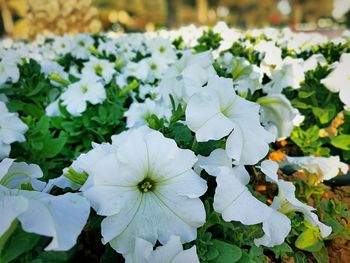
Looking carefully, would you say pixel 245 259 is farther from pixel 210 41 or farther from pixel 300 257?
pixel 210 41

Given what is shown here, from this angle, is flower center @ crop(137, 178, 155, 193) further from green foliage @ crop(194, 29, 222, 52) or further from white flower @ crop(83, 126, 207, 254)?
green foliage @ crop(194, 29, 222, 52)

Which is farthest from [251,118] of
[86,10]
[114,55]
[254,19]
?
[254,19]

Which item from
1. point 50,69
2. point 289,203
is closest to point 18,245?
point 289,203

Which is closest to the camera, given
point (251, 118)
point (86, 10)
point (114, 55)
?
point (251, 118)

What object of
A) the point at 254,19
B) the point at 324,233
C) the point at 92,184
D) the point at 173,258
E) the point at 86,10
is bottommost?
the point at 254,19

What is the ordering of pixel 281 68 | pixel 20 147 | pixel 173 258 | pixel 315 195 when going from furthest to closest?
pixel 281 68 < pixel 20 147 < pixel 315 195 < pixel 173 258

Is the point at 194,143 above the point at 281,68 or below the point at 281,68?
above

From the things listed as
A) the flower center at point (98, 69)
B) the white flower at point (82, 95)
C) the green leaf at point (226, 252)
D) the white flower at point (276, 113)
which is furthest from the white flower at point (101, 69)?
the green leaf at point (226, 252)

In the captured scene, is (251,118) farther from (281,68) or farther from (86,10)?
(86,10)
